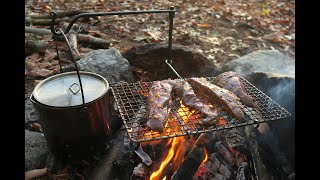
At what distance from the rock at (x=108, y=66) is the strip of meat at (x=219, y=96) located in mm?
1738

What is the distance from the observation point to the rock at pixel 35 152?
4191 millimetres

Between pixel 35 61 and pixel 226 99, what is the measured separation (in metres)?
4.83

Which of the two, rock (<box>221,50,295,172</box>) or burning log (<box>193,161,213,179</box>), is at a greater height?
rock (<box>221,50,295,172</box>)

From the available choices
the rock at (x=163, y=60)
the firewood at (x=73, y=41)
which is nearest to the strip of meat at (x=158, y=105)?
the rock at (x=163, y=60)

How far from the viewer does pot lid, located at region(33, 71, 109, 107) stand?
355 cm

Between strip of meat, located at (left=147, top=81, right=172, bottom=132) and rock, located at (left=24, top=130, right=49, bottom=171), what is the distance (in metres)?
1.78

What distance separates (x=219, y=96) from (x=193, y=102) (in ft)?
1.06

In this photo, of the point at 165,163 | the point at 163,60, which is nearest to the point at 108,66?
the point at 163,60

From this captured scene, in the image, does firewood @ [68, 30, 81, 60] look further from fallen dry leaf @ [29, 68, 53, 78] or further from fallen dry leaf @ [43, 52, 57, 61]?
fallen dry leaf @ [29, 68, 53, 78]

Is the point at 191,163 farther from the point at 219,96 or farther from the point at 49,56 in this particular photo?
the point at 49,56

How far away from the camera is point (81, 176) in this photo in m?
3.96

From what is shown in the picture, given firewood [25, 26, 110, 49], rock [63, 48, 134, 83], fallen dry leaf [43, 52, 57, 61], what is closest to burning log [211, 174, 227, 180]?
rock [63, 48, 134, 83]

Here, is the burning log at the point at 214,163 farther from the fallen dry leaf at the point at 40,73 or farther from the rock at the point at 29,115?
the fallen dry leaf at the point at 40,73

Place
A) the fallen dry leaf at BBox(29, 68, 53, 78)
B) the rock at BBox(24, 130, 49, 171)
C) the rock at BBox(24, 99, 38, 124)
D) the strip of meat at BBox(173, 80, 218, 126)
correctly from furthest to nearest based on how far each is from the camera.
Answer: the fallen dry leaf at BBox(29, 68, 53, 78)
the rock at BBox(24, 99, 38, 124)
the rock at BBox(24, 130, 49, 171)
the strip of meat at BBox(173, 80, 218, 126)
